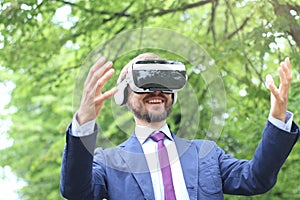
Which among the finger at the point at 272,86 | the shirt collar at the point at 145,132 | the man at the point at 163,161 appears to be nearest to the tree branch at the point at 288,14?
the man at the point at 163,161

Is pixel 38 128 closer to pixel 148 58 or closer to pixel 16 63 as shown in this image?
pixel 16 63

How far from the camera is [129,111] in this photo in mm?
2445

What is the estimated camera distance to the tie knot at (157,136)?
2.45 meters

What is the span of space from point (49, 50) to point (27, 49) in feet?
0.56

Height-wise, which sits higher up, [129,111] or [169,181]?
[129,111]

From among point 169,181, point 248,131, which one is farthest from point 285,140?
point 248,131

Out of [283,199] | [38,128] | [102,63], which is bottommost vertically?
[283,199]

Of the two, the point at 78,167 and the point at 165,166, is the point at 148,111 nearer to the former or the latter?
the point at 165,166

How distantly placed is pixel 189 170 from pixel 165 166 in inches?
3.7

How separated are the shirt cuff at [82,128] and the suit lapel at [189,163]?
48 cm

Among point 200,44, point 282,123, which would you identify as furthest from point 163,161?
point 200,44

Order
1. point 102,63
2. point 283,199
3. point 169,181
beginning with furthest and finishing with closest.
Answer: point 283,199 → point 169,181 → point 102,63

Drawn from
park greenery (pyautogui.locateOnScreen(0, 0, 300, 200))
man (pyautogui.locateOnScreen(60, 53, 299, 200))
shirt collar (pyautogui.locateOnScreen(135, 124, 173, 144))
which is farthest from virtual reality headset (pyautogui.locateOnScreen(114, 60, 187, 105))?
park greenery (pyautogui.locateOnScreen(0, 0, 300, 200))

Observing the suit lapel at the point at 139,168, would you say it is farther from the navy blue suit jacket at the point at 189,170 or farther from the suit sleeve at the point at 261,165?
the suit sleeve at the point at 261,165
